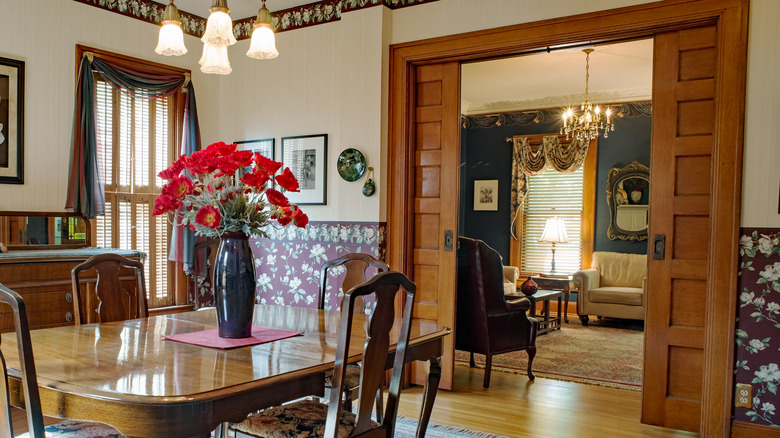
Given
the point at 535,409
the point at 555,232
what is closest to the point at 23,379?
the point at 535,409

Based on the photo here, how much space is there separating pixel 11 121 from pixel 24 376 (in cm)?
320

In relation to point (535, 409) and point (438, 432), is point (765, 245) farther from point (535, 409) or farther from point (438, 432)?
point (438, 432)

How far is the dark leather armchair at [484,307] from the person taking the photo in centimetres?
434

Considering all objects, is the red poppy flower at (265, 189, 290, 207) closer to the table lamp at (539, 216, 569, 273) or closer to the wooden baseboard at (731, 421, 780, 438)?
the wooden baseboard at (731, 421, 780, 438)

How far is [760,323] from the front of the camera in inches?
123

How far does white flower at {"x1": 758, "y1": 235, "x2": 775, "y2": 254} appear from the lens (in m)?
3.12

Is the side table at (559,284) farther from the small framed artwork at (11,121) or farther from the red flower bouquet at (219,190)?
the red flower bouquet at (219,190)

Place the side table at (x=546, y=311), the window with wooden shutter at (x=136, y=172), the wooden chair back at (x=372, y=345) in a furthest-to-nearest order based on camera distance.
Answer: the side table at (x=546, y=311) → the window with wooden shutter at (x=136, y=172) → the wooden chair back at (x=372, y=345)

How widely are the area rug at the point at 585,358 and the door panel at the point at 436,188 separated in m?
1.04

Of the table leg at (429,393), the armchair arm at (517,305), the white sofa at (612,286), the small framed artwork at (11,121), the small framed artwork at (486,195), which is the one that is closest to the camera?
the table leg at (429,393)

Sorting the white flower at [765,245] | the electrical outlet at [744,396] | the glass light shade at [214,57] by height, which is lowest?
the electrical outlet at [744,396]

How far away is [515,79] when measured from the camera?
704cm

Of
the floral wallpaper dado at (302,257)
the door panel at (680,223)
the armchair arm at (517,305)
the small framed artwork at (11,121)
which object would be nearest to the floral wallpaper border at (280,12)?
the small framed artwork at (11,121)

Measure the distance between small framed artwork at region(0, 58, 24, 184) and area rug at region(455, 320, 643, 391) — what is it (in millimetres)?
3677
